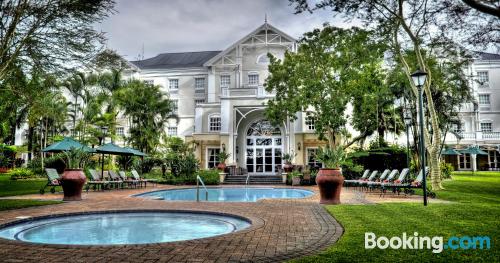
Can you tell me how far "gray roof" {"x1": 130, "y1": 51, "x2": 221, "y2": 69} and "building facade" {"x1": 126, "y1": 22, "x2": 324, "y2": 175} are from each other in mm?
239

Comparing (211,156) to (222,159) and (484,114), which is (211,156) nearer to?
(222,159)

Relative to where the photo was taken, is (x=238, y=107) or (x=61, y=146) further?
(x=238, y=107)

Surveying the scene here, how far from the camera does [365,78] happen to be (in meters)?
21.2

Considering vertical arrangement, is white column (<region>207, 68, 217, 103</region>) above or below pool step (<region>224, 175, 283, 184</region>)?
above

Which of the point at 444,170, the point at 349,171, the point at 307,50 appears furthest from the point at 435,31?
the point at 444,170

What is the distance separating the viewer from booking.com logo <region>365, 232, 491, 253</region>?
5016mm

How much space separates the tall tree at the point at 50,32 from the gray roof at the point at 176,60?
2392 cm

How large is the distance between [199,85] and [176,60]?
5512mm

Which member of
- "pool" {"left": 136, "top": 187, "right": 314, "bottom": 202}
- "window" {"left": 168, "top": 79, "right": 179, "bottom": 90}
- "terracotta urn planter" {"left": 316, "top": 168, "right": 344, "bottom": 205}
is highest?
"window" {"left": 168, "top": 79, "right": 179, "bottom": 90}

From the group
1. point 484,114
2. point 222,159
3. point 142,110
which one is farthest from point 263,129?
point 484,114

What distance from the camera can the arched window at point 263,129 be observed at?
98.0ft

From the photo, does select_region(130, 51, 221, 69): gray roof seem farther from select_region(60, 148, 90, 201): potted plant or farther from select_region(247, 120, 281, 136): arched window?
select_region(60, 148, 90, 201): potted plant

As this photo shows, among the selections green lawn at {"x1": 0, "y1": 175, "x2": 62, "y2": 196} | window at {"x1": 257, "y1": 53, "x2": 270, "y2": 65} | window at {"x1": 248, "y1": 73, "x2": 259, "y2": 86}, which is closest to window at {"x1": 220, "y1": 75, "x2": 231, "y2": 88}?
window at {"x1": 248, "y1": 73, "x2": 259, "y2": 86}

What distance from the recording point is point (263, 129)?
3006cm
